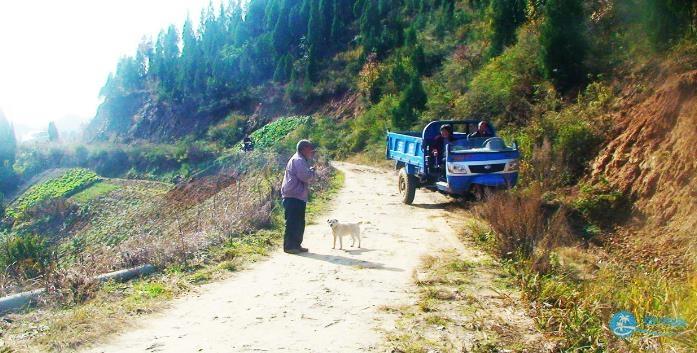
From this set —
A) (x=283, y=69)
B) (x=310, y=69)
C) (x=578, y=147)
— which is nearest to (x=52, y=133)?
(x=283, y=69)

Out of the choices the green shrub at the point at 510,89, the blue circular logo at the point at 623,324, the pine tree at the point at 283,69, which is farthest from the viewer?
the pine tree at the point at 283,69

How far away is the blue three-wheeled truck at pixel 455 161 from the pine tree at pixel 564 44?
429 cm

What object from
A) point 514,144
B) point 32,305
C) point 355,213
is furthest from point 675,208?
point 32,305

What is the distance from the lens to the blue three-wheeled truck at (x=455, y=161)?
12172 millimetres

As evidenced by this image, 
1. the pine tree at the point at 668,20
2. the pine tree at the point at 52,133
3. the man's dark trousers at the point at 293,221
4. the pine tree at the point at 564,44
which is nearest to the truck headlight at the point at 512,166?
the man's dark trousers at the point at 293,221

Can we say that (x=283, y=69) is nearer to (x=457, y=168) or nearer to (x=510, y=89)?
(x=510, y=89)

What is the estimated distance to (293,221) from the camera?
9.19 meters

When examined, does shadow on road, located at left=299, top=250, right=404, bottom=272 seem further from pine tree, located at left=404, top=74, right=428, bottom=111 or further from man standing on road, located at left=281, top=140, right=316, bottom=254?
pine tree, located at left=404, top=74, right=428, bottom=111

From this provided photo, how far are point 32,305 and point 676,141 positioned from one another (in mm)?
11132

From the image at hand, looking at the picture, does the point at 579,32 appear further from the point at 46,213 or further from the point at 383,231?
the point at 46,213

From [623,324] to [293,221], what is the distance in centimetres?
535

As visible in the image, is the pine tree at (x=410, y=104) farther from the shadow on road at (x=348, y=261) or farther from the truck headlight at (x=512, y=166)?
the shadow on road at (x=348, y=261)

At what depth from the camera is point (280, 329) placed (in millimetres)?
5762

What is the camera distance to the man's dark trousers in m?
9.12
